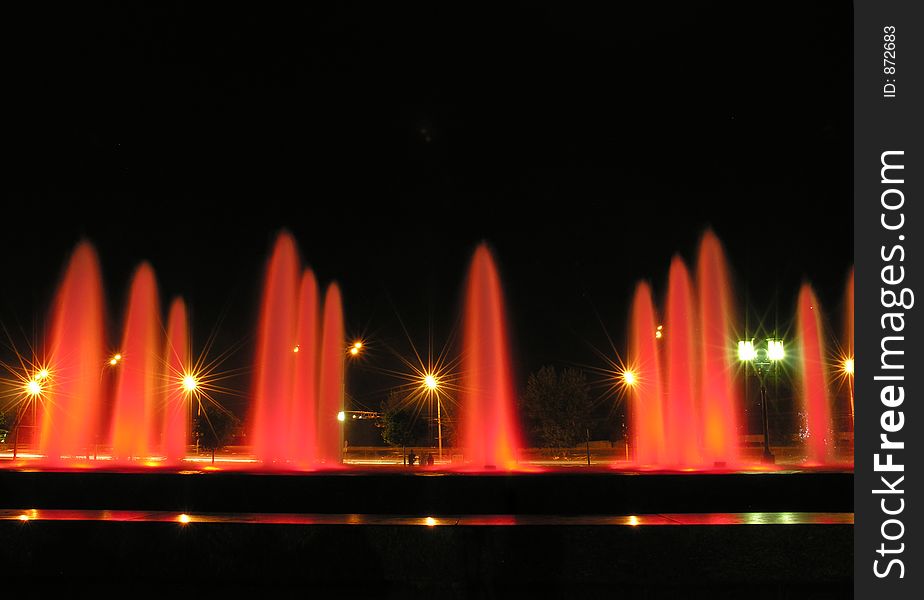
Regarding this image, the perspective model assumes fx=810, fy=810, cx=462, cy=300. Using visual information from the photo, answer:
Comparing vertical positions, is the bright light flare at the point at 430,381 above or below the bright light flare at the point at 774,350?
below

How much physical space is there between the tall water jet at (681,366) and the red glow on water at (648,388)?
688mm

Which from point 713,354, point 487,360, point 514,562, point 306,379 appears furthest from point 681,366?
point 514,562

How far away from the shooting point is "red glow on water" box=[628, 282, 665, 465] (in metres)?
21.8

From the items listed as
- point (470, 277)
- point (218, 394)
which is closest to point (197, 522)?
point (470, 277)

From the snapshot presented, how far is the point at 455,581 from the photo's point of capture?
210 inches

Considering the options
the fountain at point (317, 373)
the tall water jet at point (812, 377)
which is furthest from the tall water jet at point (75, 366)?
the tall water jet at point (812, 377)

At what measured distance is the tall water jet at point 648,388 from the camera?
21756 mm

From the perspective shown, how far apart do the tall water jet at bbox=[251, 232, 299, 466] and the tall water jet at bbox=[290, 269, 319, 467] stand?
321 millimetres

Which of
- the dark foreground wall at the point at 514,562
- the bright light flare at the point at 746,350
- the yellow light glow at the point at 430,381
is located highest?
the bright light flare at the point at 746,350

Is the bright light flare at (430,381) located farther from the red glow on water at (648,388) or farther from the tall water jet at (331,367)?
the red glow on water at (648,388)

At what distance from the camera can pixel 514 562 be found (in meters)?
5.30

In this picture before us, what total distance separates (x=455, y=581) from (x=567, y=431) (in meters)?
25.6

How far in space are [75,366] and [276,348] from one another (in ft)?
20.9

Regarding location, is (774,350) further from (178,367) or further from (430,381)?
(178,367)
